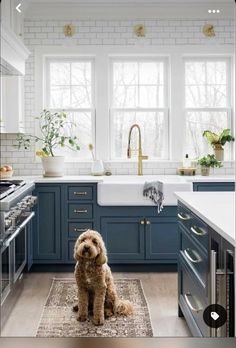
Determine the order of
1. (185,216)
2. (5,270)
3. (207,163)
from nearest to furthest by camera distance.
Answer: (185,216) → (5,270) → (207,163)

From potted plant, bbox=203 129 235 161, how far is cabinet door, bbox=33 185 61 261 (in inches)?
45.3

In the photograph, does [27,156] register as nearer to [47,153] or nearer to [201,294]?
[47,153]

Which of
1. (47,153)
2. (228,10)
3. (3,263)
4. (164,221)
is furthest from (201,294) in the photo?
(228,10)

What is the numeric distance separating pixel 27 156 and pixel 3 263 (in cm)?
152

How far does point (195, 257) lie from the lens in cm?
172

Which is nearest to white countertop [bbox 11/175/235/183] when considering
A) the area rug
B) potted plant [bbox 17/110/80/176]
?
potted plant [bbox 17/110/80/176]

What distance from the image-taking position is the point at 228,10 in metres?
3.41

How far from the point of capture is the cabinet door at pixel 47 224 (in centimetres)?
305

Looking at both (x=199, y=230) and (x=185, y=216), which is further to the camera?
(x=185, y=216)

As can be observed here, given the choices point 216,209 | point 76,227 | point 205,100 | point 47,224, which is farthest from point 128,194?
point 216,209

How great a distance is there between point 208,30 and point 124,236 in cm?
156

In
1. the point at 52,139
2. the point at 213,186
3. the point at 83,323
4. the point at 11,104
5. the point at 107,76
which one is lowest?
the point at 83,323

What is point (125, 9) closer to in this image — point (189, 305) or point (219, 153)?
point (219, 153)

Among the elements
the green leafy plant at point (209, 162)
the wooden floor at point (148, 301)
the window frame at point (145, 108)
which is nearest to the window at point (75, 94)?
the window frame at point (145, 108)
